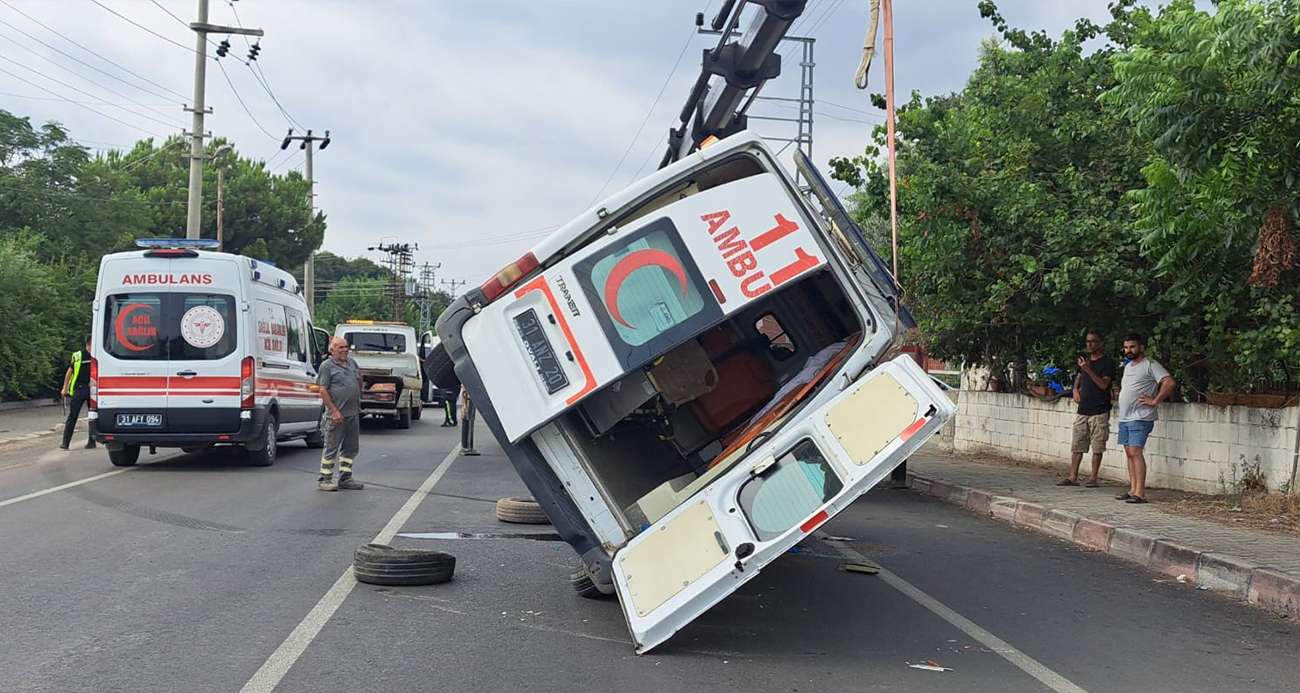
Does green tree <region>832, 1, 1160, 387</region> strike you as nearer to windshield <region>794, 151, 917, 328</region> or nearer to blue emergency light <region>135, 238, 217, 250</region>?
windshield <region>794, 151, 917, 328</region>

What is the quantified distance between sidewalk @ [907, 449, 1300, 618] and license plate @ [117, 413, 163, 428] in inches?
372

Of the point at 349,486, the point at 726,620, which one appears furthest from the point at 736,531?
the point at 349,486

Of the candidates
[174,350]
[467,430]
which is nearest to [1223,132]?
[174,350]

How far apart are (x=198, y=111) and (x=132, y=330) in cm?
1470

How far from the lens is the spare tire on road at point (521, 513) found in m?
10.2

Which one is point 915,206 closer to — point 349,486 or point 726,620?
point 349,486

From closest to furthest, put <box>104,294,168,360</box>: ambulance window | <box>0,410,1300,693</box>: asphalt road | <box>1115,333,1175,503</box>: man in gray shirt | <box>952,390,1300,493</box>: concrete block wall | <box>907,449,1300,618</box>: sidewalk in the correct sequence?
1. <box>0,410,1300,693</box>: asphalt road
2. <box>907,449,1300,618</box>: sidewalk
3. <box>952,390,1300,493</box>: concrete block wall
4. <box>1115,333,1175,503</box>: man in gray shirt
5. <box>104,294,168,360</box>: ambulance window

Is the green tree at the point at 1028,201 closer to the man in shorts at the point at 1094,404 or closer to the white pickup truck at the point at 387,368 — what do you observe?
the man in shorts at the point at 1094,404

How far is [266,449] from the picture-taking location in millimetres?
14750

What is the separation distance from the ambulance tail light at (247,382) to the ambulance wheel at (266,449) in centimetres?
55

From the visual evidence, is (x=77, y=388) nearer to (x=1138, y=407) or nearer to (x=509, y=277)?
(x=509, y=277)

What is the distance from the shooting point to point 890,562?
29.1 feet

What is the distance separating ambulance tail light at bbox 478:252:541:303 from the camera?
6543 millimetres

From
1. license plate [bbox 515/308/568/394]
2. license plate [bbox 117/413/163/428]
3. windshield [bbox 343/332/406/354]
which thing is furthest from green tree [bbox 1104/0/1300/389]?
windshield [bbox 343/332/406/354]
